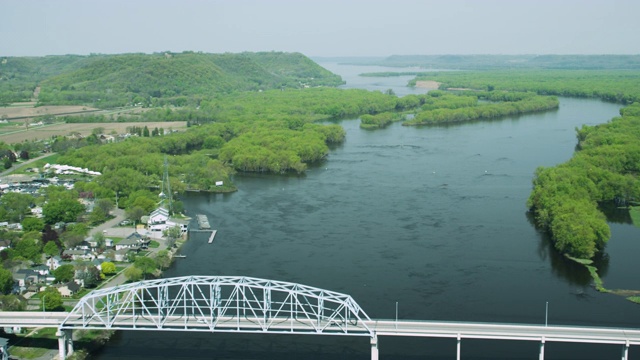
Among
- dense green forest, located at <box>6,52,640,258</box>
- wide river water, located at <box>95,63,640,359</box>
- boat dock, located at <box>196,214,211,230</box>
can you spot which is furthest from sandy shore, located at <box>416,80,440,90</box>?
boat dock, located at <box>196,214,211,230</box>

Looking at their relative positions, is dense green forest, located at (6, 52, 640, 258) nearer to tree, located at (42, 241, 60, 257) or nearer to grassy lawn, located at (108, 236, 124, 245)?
grassy lawn, located at (108, 236, 124, 245)

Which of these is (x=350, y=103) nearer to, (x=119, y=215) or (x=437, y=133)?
(x=437, y=133)

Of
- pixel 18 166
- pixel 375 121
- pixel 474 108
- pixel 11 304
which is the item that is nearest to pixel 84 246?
pixel 11 304

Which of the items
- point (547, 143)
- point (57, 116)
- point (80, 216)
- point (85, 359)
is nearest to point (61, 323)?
point (85, 359)

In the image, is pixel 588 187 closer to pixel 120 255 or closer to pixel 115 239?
pixel 120 255

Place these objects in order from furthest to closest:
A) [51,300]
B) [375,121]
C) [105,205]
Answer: [375,121] < [105,205] < [51,300]

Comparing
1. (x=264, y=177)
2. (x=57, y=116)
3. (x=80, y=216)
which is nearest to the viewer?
(x=80, y=216)
